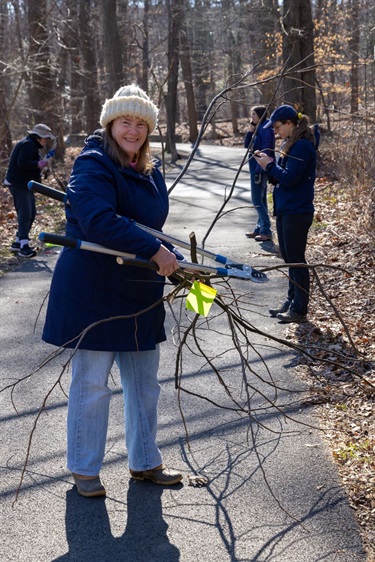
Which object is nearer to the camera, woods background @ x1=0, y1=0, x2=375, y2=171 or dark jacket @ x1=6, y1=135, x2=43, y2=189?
dark jacket @ x1=6, y1=135, x2=43, y2=189

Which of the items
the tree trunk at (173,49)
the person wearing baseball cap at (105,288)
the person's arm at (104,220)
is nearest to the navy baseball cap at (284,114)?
the person wearing baseball cap at (105,288)

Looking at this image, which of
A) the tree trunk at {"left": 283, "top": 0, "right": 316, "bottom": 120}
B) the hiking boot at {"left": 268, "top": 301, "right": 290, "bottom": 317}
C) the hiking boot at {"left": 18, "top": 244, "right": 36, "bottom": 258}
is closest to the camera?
the hiking boot at {"left": 268, "top": 301, "right": 290, "bottom": 317}

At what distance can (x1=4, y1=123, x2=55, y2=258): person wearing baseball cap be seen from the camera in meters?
11.1

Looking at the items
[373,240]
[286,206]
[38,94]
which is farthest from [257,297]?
[38,94]

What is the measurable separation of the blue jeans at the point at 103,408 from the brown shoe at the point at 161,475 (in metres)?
0.04

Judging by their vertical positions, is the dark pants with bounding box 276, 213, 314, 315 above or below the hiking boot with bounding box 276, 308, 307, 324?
above

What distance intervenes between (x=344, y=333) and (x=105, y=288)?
12.4ft

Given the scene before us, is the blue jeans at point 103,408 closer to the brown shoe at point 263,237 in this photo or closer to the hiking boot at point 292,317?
the hiking boot at point 292,317

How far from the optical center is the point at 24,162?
36.2 feet

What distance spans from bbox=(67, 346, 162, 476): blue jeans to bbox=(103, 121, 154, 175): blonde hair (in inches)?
37.5

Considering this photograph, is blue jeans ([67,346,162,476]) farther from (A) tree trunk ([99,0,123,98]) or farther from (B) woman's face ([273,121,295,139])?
(A) tree trunk ([99,0,123,98])

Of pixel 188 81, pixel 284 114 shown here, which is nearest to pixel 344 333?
pixel 284 114

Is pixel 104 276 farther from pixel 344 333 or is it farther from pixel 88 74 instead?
pixel 88 74

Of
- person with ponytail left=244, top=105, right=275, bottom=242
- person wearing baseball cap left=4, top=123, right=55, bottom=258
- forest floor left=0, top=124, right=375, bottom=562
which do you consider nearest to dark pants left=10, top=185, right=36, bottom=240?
person wearing baseball cap left=4, top=123, right=55, bottom=258
